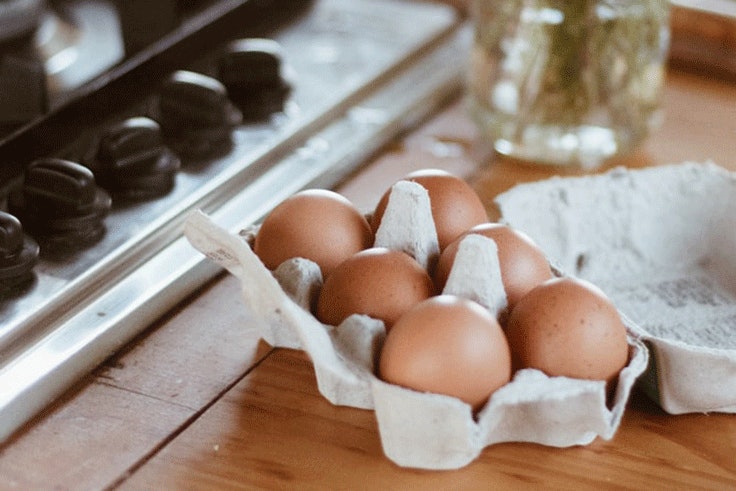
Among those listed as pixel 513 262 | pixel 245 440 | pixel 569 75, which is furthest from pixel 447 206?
pixel 569 75

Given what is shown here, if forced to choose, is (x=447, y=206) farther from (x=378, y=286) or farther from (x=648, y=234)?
(x=648, y=234)

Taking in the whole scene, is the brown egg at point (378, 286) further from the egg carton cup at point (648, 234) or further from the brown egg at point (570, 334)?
the egg carton cup at point (648, 234)

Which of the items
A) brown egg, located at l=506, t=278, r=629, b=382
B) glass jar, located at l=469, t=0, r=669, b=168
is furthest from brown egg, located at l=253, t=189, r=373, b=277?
glass jar, located at l=469, t=0, r=669, b=168

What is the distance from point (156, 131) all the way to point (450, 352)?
0.39 meters

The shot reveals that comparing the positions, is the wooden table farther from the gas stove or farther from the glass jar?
the glass jar

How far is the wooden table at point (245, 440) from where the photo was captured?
58 cm

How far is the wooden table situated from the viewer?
577mm

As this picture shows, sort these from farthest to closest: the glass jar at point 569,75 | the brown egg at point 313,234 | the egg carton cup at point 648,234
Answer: the glass jar at point 569,75 → the egg carton cup at point 648,234 → the brown egg at point 313,234

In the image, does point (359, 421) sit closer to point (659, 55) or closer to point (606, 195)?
point (606, 195)

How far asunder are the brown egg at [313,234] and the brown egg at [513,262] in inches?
2.4

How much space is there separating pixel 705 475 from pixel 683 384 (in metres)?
0.05

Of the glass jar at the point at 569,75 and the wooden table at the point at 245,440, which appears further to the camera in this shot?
the glass jar at the point at 569,75

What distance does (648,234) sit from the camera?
0.82m

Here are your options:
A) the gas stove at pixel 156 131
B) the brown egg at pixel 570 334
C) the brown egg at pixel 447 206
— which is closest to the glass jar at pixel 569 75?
the gas stove at pixel 156 131
